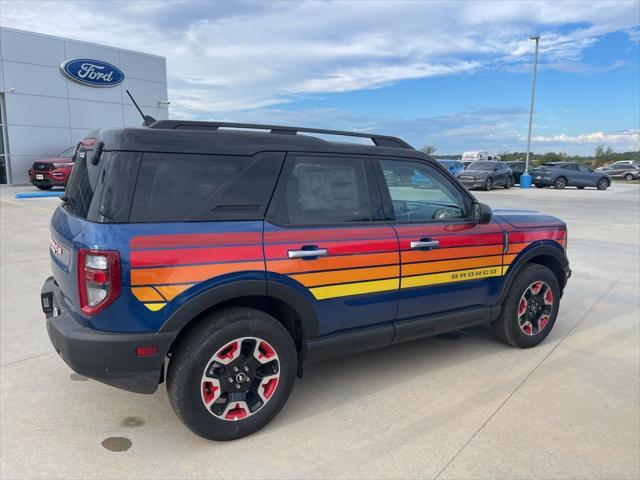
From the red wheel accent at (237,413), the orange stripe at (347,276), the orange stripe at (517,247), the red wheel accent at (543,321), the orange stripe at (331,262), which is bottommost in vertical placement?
the red wheel accent at (237,413)

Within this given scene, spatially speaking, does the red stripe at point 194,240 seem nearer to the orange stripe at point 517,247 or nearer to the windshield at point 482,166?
the orange stripe at point 517,247

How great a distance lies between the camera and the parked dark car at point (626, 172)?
40.6 metres

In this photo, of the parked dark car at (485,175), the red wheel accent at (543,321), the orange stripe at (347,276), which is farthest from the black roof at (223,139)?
the parked dark car at (485,175)

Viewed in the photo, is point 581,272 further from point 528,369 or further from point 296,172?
point 296,172

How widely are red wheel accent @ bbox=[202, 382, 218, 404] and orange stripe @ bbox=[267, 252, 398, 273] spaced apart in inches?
28.9

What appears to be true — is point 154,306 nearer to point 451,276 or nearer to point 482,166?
point 451,276

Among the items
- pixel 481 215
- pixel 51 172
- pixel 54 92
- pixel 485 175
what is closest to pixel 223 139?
Result: pixel 481 215

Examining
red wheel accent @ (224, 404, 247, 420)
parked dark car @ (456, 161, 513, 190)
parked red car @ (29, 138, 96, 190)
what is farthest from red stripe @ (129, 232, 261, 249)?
parked dark car @ (456, 161, 513, 190)

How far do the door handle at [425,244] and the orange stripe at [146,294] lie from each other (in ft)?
5.69

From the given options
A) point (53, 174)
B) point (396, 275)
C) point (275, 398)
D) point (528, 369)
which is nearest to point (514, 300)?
point (528, 369)

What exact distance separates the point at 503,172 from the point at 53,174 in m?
20.6

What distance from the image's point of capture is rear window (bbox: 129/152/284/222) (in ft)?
8.82

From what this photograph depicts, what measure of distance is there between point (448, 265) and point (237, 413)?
71.6 inches

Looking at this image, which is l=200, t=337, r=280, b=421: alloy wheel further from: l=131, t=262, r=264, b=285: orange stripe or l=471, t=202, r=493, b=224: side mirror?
l=471, t=202, r=493, b=224: side mirror
